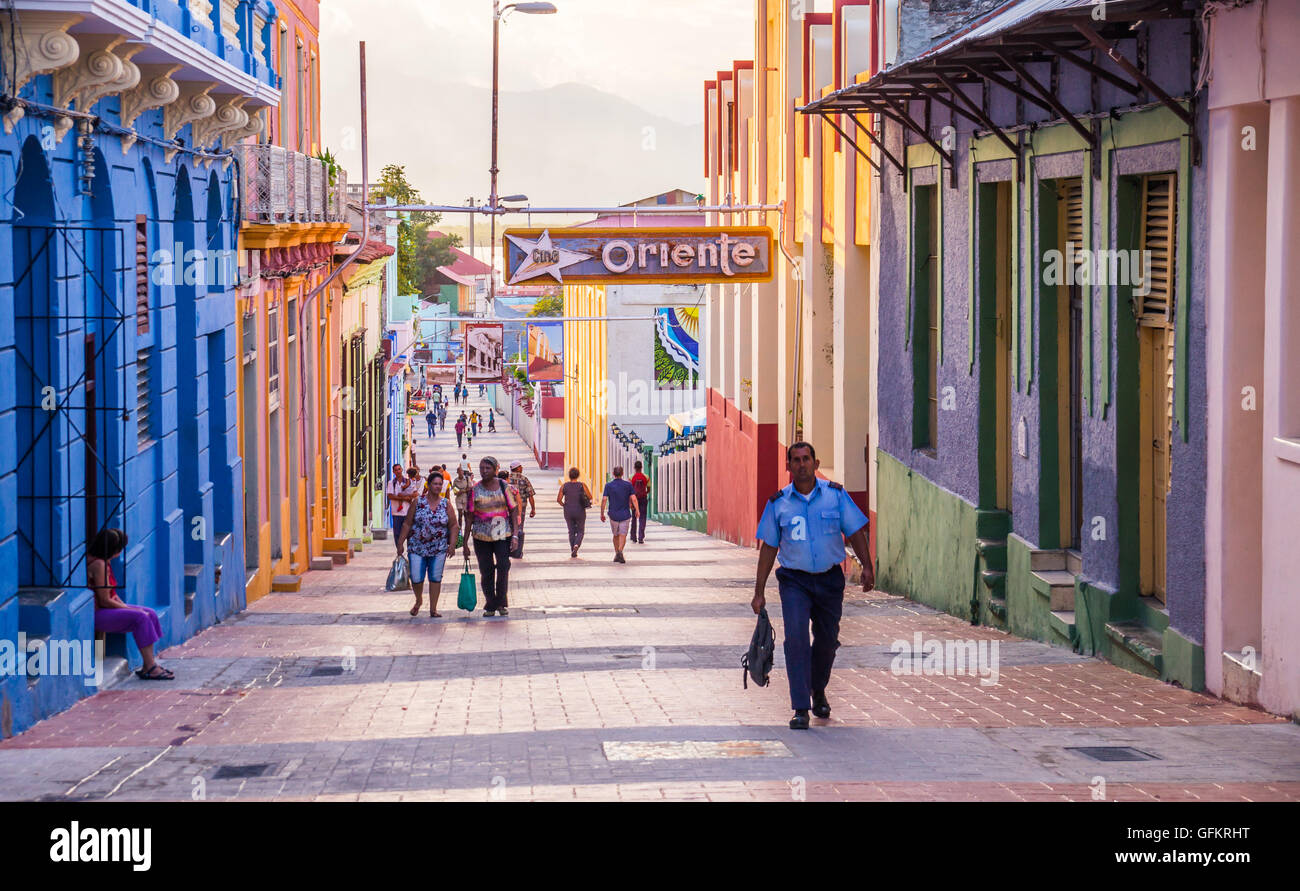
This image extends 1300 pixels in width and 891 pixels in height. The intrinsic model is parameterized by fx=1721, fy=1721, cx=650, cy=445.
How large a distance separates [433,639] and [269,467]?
261 inches

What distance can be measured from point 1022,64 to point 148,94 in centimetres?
625

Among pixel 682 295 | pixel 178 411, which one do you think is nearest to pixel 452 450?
pixel 682 295

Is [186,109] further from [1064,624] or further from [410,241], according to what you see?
[410,241]

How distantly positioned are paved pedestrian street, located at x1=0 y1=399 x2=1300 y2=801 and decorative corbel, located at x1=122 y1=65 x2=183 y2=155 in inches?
153

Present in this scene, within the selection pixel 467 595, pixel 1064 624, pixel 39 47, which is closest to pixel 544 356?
pixel 467 595

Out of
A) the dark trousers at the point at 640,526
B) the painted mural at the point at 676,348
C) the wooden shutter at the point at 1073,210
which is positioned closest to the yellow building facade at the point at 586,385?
the painted mural at the point at 676,348

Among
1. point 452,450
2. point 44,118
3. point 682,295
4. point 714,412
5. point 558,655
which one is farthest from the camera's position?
point 452,450

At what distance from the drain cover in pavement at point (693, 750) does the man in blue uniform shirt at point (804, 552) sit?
0.56 metres

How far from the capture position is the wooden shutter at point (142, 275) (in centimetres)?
1329

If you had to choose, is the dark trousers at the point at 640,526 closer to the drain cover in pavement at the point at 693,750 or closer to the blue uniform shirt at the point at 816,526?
the blue uniform shirt at the point at 816,526

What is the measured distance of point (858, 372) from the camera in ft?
67.7

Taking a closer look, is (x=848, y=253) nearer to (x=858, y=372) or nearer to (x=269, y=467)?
(x=858, y=372)

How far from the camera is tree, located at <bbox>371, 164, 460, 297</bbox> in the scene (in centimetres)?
4941

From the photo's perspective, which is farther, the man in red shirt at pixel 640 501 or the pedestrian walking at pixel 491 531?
the man in red shirt at pixel 640 501
